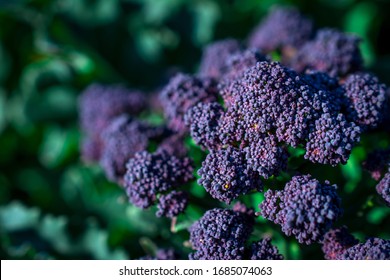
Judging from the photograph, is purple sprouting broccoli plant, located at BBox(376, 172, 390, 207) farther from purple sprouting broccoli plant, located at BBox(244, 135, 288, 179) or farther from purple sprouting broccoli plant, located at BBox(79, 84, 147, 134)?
purple sprouting broccoli plant, located at BBox(79, 84, 147, 134)

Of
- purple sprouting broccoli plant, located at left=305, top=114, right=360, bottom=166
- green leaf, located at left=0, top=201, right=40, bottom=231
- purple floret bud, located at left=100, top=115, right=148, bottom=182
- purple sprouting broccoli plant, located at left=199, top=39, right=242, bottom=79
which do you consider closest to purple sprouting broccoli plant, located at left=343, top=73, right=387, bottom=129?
purple sprouting broccoli plant, located at left=305, top=114, right=360, bottom=166

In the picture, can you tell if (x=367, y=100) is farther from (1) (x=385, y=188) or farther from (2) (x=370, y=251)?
(2) (x=370, y=251)

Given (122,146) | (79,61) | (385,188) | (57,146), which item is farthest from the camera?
(57,146)

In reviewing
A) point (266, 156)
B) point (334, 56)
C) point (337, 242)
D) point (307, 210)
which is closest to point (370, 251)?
point (337, 242)

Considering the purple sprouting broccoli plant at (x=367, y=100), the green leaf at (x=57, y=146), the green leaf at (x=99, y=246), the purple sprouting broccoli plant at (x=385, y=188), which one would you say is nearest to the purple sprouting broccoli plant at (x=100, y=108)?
the green leaf at (x=57, y=146)

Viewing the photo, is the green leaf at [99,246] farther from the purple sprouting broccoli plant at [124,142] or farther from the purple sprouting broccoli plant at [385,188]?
the purple sprouting broccoli plant at [385,188]

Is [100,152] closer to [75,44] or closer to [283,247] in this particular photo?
[75,44]
